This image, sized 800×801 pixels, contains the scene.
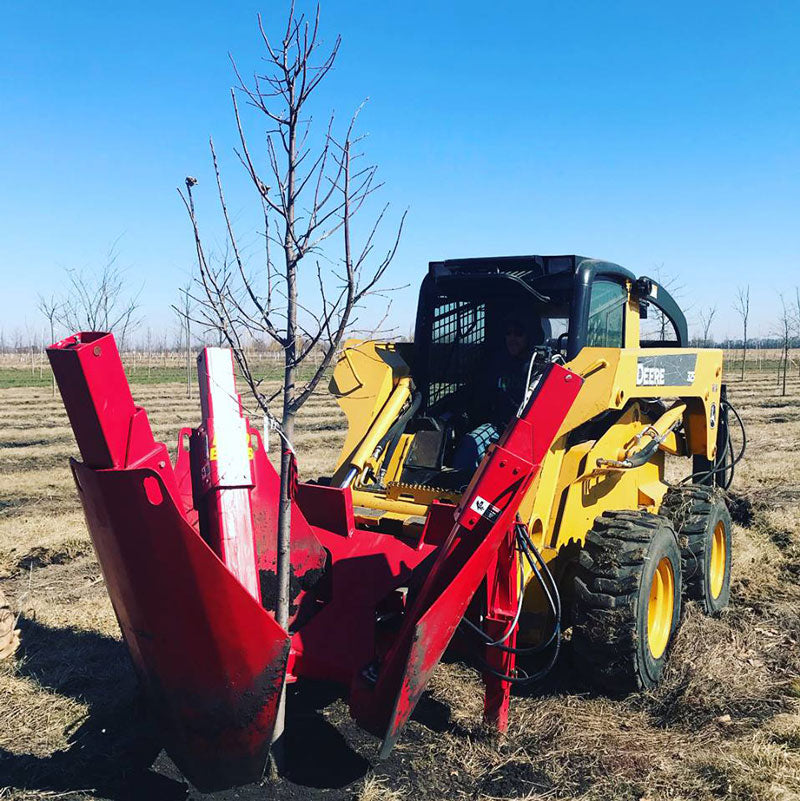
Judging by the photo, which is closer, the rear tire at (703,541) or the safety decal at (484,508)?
the safety decal at (484,508)

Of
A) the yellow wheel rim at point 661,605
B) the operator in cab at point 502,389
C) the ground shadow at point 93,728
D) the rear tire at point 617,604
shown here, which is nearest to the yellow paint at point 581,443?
the yellow wheel rim at point 661,605

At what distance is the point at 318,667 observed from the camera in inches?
152

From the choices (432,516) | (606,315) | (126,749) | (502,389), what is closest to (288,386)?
(432,516)

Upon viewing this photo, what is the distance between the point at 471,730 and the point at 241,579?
1583mm

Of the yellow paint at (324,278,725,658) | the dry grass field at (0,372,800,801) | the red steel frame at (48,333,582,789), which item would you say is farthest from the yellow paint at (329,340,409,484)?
the dry grass field at (0,372,800,801)

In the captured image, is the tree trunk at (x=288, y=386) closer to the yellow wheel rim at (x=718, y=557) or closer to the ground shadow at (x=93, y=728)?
the ground shadow at (x=93, y=728)

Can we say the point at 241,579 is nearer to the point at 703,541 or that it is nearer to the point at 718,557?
the point at 703,541

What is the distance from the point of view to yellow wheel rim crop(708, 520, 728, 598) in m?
6.20

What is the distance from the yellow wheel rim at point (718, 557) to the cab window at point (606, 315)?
5.70 ft

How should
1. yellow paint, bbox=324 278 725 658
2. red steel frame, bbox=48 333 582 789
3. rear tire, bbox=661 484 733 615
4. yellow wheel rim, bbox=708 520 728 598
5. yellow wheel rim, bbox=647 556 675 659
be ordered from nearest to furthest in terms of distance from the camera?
red steel frame, bbox=48 333 582 789 → yellow paint, bbox=324 278 725 658 → yellow wheel rim, bbox=647 556 675 659 → rear tire, bbox=661 484 733 615 → yellow wheel rim, bbox=708 520 728 598

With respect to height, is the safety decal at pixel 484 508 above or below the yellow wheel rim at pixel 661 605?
above

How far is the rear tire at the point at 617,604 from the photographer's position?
4.28m

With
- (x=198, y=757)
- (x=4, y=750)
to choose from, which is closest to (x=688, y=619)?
(x=198, y=757)

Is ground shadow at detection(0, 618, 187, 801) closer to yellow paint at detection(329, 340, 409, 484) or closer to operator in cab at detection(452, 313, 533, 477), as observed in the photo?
yellow paint at detection(329, 340, 409, 484)
